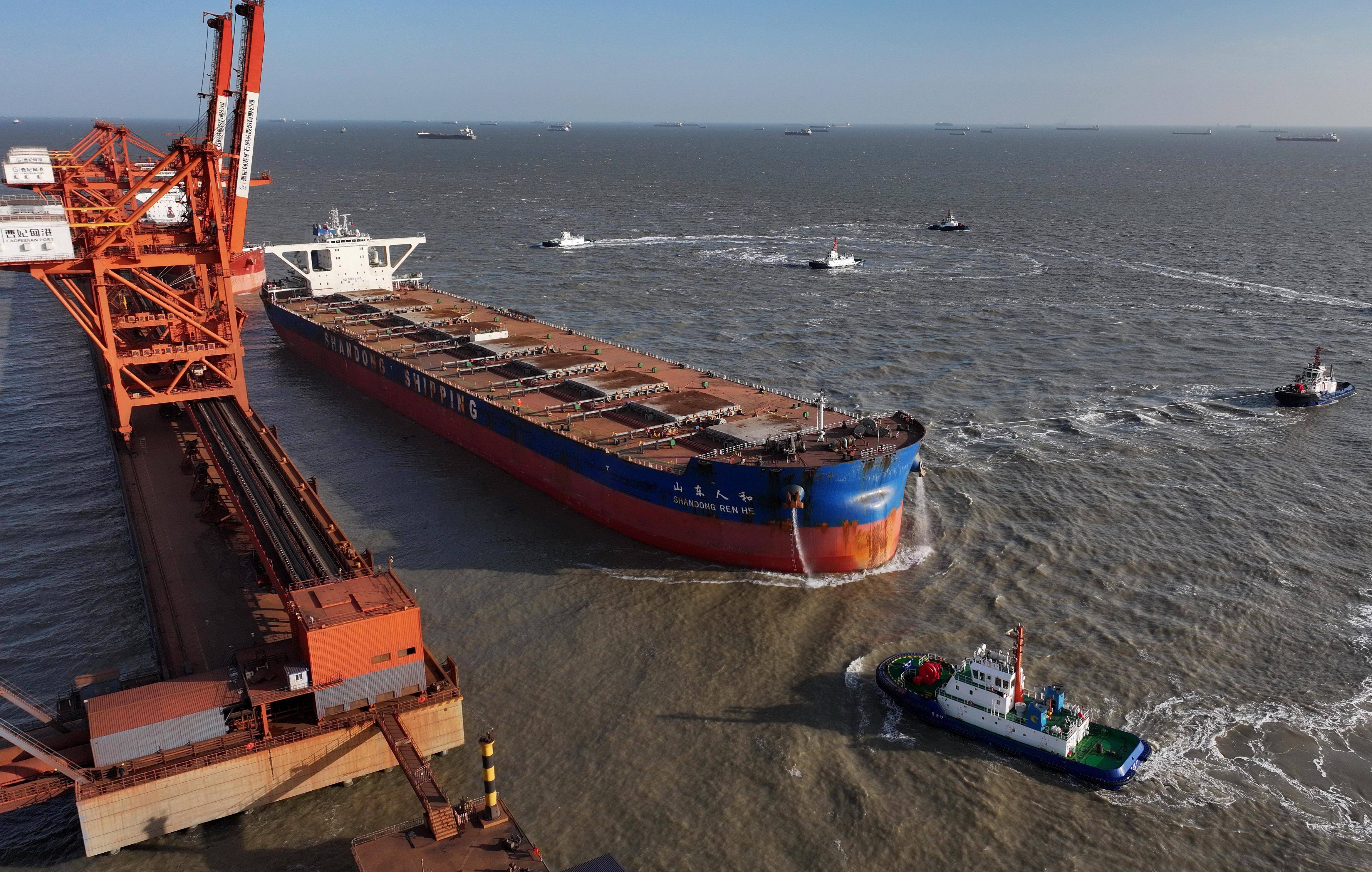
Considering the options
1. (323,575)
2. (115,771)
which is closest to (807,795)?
(323,575)

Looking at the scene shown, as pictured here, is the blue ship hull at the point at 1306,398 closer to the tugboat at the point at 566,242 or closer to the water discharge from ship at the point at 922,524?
the water discharge from ship at the point at 922,524

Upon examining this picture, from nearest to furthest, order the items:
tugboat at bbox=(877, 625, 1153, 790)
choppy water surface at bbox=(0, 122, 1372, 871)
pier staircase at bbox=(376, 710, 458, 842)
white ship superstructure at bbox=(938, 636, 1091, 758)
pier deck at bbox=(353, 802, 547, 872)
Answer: pier deck at bbox=(353, 802, 547, 872), pier staircase at bbox=(376, 710, 458, 842), choppy water surface at bbox=(0, 122, 1372, 871), tugboat at bbox=(877, 625, 1153, 790), white ship superstructure at bbox=(938, 636, 1091, 758)

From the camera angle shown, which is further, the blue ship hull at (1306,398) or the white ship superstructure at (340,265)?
the white ship superstructure at (340,265)

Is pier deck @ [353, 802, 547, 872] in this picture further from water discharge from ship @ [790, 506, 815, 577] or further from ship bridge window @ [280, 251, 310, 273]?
ship bridge window @ [280, 251, 310, 273]

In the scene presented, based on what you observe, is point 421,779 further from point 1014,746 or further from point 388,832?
point 1014,746

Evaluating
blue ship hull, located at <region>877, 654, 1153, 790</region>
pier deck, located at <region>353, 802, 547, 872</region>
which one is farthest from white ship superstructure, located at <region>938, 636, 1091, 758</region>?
pier deck, located at <region>353, 802, 547, 872</region>

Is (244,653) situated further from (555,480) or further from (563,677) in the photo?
(555,480)

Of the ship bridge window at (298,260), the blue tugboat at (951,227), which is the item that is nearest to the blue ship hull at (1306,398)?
the ship bridge window at (298,260)
